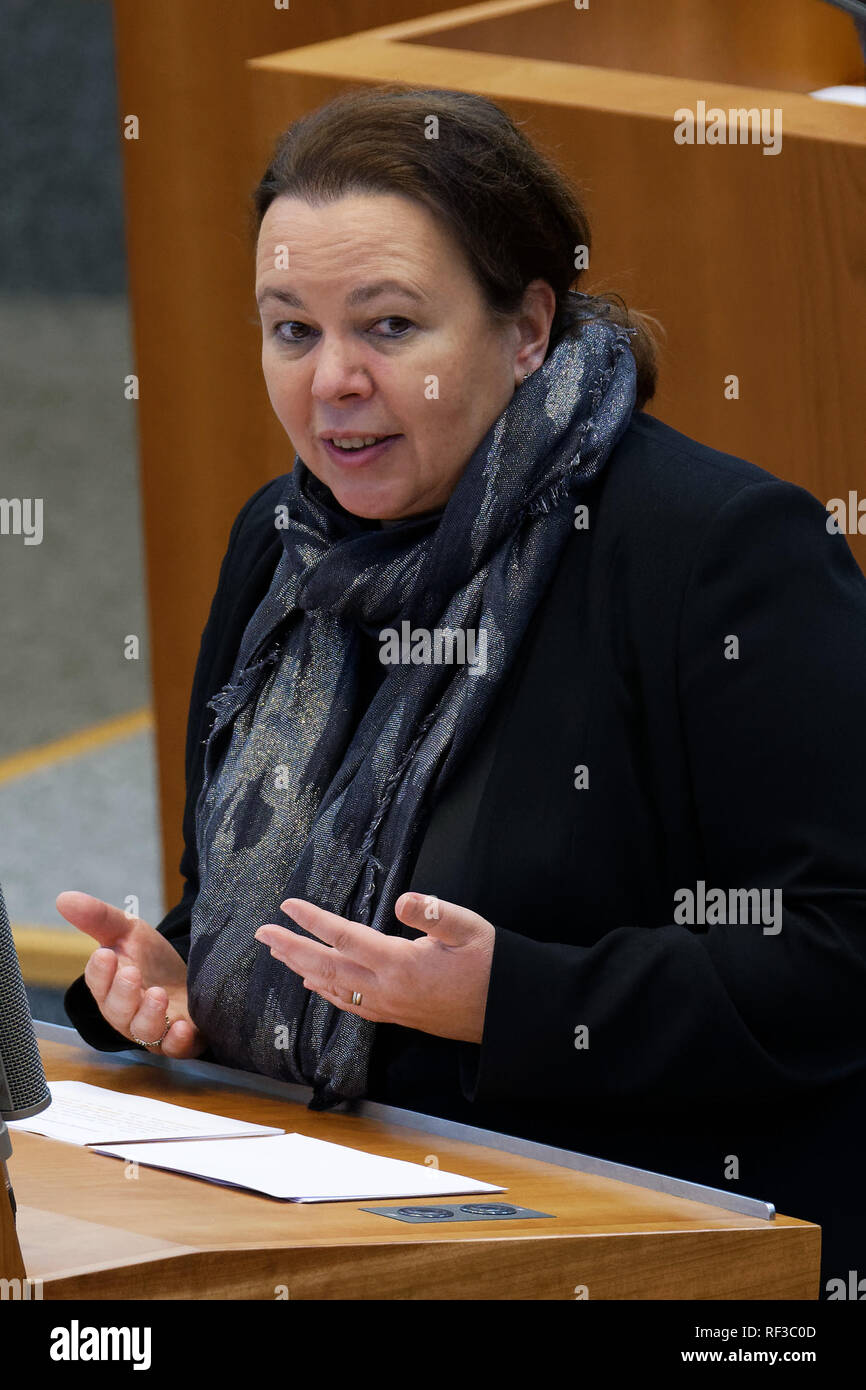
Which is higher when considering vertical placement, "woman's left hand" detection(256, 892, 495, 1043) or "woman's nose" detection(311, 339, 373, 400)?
"woman's nose" detection(311, 339, 373, 400)

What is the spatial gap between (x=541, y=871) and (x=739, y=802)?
0.17 metres

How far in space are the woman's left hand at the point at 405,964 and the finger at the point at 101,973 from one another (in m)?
0.32

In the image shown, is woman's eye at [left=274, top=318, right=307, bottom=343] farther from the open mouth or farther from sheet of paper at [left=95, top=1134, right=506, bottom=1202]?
sheet of paper at [left=95, top=1134, right=506, bottom=1202]

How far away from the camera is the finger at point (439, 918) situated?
1.37 m

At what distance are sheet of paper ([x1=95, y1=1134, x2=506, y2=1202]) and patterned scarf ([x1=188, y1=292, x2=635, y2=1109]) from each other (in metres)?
0.21

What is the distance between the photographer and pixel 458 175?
5.79ft

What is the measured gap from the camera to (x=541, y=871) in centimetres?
162

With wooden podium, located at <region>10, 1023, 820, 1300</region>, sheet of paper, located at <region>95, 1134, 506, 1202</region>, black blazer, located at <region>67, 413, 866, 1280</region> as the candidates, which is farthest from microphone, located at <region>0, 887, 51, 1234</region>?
black blazer, located at <region>67, 413, 866, 1280</region>

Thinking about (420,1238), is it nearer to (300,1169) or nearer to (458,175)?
(300,1169)

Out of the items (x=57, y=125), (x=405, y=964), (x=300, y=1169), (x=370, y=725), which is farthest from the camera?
(x=57, y=125)

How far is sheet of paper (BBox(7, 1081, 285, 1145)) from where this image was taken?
1.42 m

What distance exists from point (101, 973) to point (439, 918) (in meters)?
0.45


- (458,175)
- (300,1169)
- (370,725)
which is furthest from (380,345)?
(300,1169)

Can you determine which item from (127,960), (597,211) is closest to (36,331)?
(597,211)
